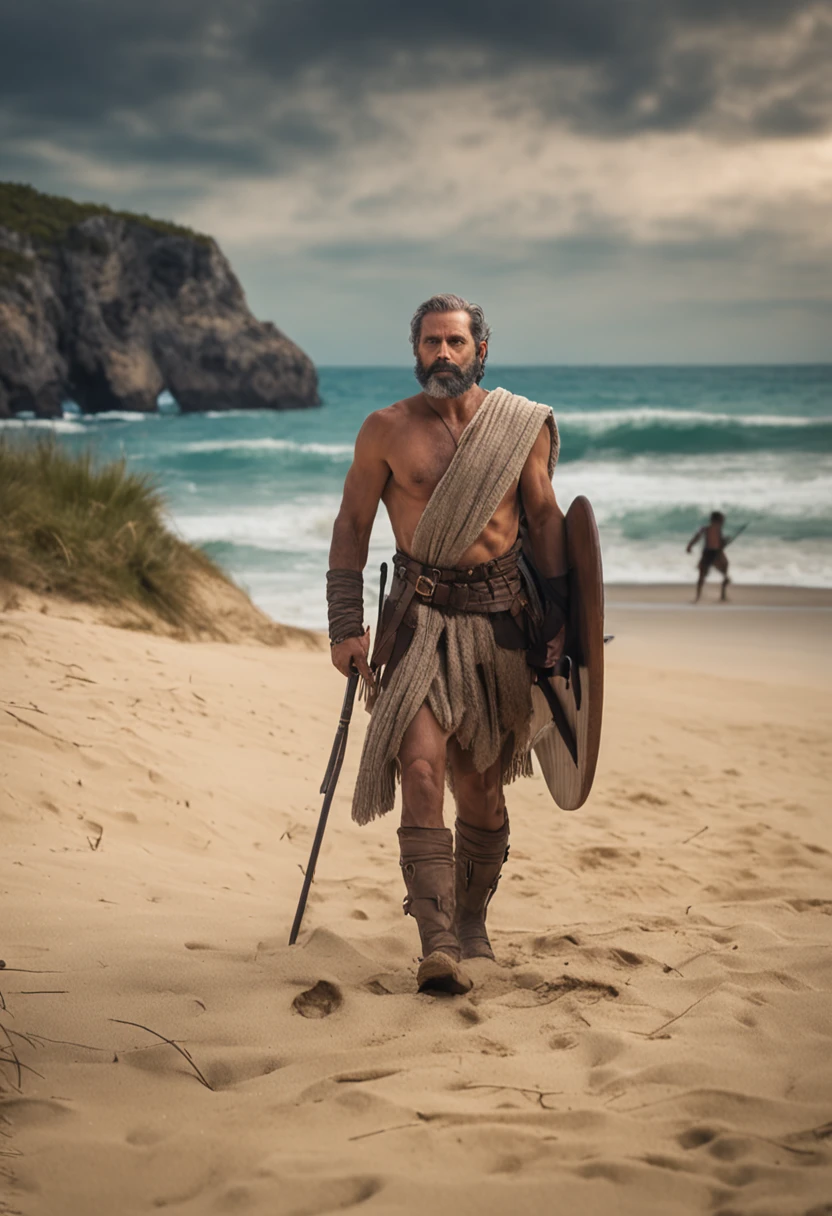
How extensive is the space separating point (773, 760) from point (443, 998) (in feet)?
14.3

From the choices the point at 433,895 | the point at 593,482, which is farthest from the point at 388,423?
the point at 593,482

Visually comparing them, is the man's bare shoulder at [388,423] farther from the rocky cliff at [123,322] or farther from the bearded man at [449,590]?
the rocky cliff at [123,322]

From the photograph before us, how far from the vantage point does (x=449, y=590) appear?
10.9 feet

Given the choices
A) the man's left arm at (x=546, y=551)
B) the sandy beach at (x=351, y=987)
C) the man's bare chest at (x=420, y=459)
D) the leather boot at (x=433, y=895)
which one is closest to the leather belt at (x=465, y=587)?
the man's left arm at (x=546, y=551)

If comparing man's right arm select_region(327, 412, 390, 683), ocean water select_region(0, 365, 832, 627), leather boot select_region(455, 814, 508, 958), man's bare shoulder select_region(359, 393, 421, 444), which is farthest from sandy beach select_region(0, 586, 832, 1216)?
ocean water select_region(0, 365, 832, 627)

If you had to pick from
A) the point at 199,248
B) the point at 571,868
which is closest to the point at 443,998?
the point at 571,868

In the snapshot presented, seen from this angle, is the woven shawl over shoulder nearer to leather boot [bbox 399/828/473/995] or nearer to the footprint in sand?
leather boot [bbox 399/828/473/995]

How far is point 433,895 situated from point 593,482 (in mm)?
24369

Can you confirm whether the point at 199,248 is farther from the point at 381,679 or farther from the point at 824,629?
the point at 381,679

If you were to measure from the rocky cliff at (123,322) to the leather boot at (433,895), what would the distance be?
4158cm

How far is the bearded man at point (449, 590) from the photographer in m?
3.24

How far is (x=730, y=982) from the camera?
304 centimetres

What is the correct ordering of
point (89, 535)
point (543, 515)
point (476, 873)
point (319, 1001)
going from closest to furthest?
point (319, 1001) < point (543, 515) < point (476, 873) < point (89, 535)

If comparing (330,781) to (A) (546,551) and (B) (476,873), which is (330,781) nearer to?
(B) (476,873)
